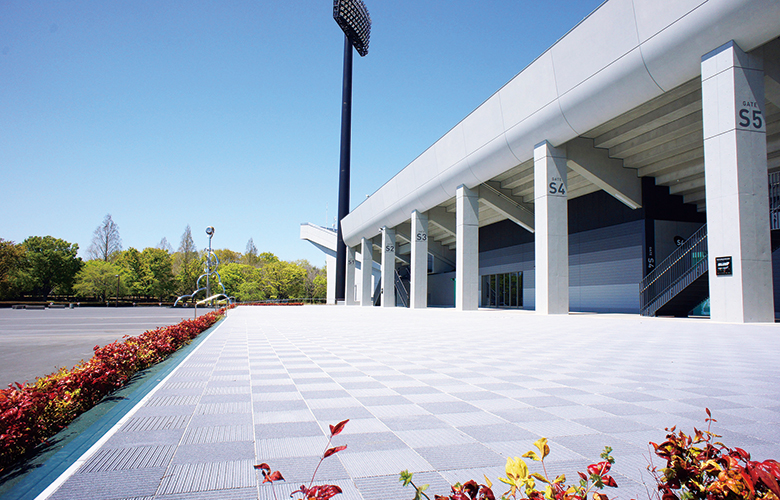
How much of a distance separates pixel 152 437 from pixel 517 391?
4.03m

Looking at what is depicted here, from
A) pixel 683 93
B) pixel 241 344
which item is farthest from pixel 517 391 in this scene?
pixel 683 93

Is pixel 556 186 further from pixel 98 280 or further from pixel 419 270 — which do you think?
pixel 98 280

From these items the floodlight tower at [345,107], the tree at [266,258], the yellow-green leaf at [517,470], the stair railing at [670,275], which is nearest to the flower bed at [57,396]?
the yellow-green leaf at [517,470]

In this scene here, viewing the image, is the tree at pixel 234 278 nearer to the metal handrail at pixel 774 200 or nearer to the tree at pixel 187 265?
the tree at pixel 187 265

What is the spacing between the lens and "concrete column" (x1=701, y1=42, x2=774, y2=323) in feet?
42.5

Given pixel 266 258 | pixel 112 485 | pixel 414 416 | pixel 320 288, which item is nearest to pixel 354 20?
pixel 320 288

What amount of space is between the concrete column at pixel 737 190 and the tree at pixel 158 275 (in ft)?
248

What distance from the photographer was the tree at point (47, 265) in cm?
6738

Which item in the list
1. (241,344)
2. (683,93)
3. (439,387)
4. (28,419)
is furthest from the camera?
(683,93)

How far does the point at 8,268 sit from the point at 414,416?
272 feet

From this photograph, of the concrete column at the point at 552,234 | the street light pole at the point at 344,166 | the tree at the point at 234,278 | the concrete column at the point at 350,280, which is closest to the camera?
the concrete column at the point at 552,234

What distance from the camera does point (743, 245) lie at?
12906 millimetres

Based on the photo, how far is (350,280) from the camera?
56688 millimetres

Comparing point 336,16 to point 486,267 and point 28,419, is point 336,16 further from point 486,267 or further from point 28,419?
point 28,419
